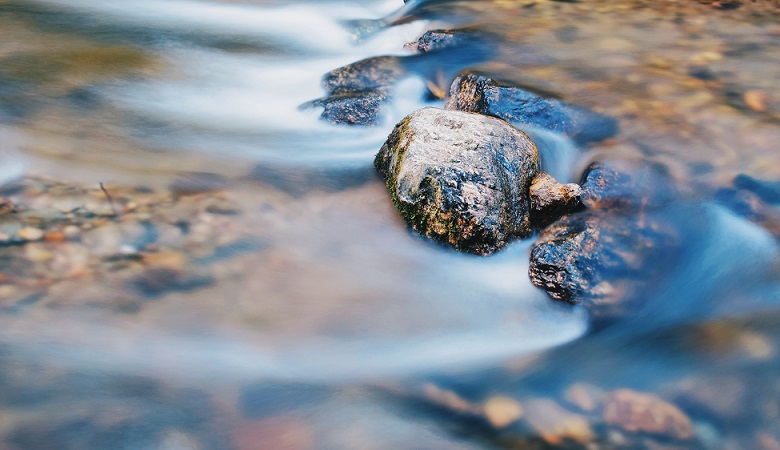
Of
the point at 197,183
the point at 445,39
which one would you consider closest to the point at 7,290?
the point at 197,183

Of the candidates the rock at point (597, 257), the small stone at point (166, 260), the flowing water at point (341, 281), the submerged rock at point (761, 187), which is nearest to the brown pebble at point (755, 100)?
the flowing water at point (341, 281)

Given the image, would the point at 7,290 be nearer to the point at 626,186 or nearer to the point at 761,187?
the point at 626,186

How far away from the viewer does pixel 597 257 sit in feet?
11.1

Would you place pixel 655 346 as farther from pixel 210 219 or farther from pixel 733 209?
pixel 210 219

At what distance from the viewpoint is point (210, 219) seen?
3674 mm

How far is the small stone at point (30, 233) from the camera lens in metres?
3.32

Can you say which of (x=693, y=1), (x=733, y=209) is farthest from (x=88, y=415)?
(x=693, y=1)

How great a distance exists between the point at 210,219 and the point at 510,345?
6.19 feet

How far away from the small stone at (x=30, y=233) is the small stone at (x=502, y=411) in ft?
8.29

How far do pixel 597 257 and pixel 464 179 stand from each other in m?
0.85

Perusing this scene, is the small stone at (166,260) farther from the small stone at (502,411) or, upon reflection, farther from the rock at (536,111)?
the rock at (536,111)

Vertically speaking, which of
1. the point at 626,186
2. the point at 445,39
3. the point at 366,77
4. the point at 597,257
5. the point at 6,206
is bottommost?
the point at 597,257

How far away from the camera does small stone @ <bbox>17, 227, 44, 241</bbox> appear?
3.32 meters

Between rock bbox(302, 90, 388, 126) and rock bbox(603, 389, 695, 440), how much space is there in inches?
115
